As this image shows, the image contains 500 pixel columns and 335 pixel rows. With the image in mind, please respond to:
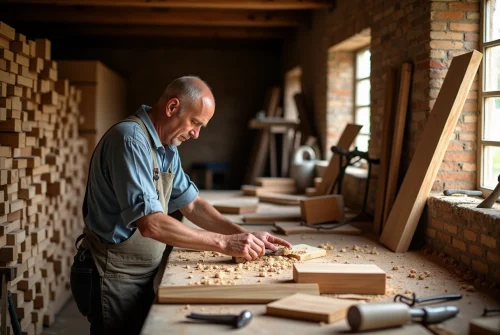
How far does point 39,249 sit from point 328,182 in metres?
2.85

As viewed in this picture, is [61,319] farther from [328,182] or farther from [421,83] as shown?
[421,83]

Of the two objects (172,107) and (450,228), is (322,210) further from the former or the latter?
(172,107)

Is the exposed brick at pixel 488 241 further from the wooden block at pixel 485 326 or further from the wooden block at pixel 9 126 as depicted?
the wooden block at pixel 9 126

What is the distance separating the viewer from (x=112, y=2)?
7301mm

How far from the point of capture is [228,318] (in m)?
2.25

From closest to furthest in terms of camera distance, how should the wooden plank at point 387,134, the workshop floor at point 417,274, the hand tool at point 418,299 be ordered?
the hand tool at point 418,299 < the workshop floor at point 417,274 < the wooden plank at point 387,134

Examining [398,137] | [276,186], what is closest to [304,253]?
[398,137]

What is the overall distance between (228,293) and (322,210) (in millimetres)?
2320

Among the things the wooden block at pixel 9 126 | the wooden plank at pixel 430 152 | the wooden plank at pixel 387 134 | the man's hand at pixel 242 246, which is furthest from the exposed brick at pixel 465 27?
the wooden block at pixel 9 126

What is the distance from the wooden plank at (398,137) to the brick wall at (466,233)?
52 cm

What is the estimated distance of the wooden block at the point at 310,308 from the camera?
89.2 inches

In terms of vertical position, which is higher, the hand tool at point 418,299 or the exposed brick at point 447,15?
the exposed brick at point 447,15

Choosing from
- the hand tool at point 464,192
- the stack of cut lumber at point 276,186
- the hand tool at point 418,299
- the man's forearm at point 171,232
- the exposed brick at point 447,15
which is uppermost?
the exposed brick at point 447,15

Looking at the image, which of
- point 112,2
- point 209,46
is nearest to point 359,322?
point 112,2
